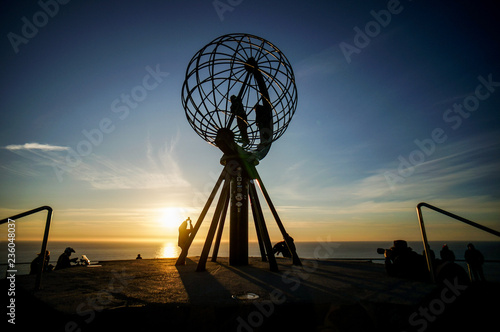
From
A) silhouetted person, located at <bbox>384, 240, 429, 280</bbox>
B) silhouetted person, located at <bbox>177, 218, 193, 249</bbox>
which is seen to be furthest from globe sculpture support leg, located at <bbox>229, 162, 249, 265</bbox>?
silhouetted person, located at <bbox>384, 240, 429, 280</bbox>

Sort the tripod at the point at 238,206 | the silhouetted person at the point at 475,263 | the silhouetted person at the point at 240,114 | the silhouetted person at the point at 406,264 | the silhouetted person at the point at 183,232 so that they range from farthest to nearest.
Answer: the silhouetted person at the point at 183,232 < the silhouetted person at the point at 240,114 < the tripod at the point at 238,206 < the silhouetted person at the point at 475,263 < the silhouetted person at the point at 406,264

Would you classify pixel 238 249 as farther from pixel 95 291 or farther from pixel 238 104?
pixel 238 104

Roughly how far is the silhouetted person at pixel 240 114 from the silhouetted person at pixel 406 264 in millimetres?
7016

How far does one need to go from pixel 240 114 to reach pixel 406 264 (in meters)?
7.77

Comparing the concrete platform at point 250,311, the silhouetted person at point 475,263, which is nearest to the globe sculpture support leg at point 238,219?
the concrete platform at point 250,311

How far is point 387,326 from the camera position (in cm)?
304

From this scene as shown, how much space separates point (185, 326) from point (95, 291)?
7.75ft

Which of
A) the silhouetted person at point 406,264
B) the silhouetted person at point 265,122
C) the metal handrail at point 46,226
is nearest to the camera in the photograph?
the metal handrail at point 46,226

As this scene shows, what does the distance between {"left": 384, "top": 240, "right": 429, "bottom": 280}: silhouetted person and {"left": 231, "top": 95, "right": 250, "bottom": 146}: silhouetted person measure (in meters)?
7.02

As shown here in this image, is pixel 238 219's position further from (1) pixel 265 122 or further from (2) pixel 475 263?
(2) pixel 475 263

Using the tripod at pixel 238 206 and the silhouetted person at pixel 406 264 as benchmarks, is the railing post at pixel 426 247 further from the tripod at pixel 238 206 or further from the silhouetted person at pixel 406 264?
the tripod at pixel 238 206

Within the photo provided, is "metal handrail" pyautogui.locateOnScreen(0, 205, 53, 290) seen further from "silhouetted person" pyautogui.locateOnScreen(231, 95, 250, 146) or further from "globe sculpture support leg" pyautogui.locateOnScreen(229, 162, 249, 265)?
"silhouetted person" pyautogui.locateOnScreen(231, 95, 250, 146)

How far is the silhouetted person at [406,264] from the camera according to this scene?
5.04 m

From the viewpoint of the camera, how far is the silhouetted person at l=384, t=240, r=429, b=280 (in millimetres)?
5039
